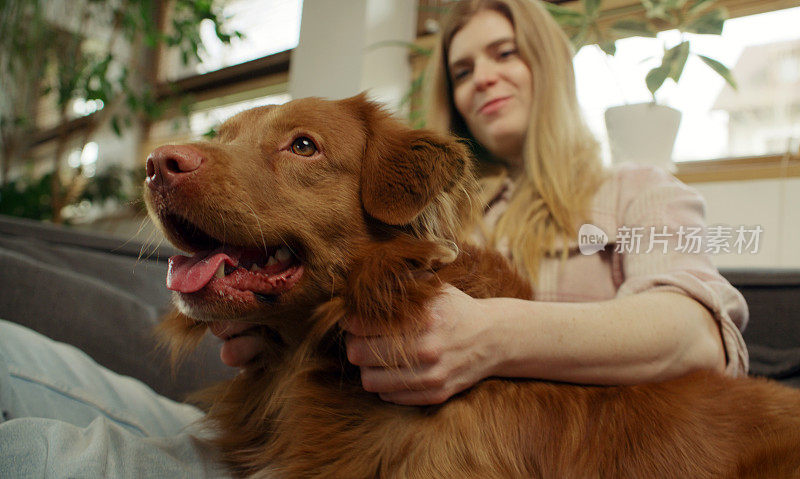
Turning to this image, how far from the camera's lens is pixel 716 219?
41.3 inches

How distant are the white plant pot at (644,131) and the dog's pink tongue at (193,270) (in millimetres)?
797

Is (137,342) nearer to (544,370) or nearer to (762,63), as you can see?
(544,370)

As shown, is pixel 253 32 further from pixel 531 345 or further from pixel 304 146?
pixel 531 345

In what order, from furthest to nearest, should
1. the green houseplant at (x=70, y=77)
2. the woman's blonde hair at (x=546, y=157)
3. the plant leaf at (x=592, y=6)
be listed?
the green houseplant at (x=70, y=77) → the woman's blonde hair at (x=546, y=157) → the plant leaf at (x=592, y=6)

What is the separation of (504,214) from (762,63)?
642 mm

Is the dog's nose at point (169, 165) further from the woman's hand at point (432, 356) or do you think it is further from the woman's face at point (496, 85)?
the woman's face at point (496, 85)

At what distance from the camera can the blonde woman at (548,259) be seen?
917 mm

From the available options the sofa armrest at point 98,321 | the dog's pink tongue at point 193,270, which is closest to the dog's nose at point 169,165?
the dog's pink tongue at point 193,270

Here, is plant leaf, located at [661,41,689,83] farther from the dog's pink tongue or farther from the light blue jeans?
the light blue jeans

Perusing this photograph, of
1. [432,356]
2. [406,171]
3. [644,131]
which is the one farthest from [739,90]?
[432,356]

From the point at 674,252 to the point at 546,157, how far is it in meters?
0.41

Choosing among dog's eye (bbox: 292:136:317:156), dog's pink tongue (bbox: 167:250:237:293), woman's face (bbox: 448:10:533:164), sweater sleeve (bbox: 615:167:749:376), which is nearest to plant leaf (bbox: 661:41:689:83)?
sweater sleeve (bbox: 615:167:749:376)

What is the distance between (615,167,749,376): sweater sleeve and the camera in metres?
1.07

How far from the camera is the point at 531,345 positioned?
925mm
